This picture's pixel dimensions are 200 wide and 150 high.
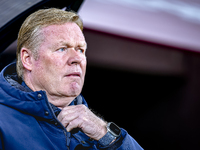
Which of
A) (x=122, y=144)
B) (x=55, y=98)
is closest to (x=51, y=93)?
(x=55, y=98)

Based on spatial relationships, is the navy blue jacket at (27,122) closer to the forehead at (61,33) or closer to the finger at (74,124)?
the finger at (74,124)

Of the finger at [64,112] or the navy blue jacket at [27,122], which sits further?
the finger at [64,112]

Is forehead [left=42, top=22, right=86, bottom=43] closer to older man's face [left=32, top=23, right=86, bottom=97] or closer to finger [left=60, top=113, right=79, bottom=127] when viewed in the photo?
older man's face [left=32, top=23, right=86, bottom=97]

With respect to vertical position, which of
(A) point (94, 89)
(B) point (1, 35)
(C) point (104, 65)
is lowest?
(A) point (94, 89)

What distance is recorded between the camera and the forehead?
3.51ft

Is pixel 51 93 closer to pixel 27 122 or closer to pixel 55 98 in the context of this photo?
pixel 55 98

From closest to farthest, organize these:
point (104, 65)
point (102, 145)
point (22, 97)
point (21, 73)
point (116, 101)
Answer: point (22, 97) → point (102, 145) → point (21, 73) → point (104, 65) → point (116, 101)

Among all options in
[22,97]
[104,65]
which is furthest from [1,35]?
[104,65]

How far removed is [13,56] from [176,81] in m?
3.91

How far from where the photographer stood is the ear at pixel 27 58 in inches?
43.6

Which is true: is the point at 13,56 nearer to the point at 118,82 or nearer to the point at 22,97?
the point at 22,97

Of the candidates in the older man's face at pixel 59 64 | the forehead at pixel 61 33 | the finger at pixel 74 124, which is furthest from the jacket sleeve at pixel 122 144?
the forehead at pixel 61 33

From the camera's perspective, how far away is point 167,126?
15.6 feet

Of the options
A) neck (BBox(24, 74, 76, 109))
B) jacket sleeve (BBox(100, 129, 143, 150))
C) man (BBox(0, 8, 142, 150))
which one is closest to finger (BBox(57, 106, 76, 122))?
man (BBox(0, 8, 142, 150))
